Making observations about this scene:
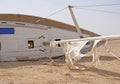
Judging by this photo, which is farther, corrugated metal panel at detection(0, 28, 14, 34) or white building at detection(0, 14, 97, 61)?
white building at detection(0, 14, 97, 61)

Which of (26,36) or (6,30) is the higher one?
(6,30)

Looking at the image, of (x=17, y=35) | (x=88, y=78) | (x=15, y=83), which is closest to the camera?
(x=15, y=83)

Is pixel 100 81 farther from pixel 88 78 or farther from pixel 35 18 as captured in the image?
pixel 35 18

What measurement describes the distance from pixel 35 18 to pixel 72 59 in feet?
27.1

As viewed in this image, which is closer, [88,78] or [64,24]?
[88,78]

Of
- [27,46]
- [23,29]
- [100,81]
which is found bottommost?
[100,81]

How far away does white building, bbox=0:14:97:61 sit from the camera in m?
18.4

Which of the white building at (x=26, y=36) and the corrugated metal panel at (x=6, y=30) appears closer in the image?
the corrugated metal panel at (x=6, y=30)

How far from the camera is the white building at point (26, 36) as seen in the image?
18.4 m

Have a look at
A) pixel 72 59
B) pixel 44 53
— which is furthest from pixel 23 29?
pixel 72 59

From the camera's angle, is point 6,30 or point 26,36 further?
point 26,36

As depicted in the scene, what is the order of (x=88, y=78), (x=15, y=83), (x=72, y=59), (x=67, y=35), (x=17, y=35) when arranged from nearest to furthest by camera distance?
(x=15, y=83) < (x=88, y=78) < (x=72, y=59) < (x=17, y=35) < (x=67, y=35)

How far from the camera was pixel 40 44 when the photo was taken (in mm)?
19688

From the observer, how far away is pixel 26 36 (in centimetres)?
1914
